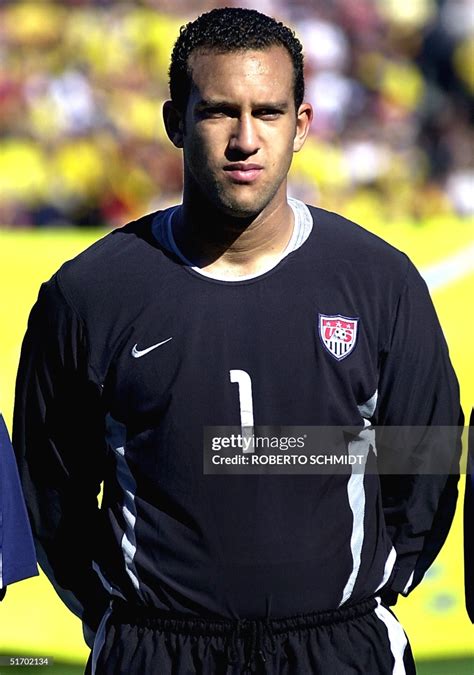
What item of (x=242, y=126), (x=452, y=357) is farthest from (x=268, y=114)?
(x=452, y=357)

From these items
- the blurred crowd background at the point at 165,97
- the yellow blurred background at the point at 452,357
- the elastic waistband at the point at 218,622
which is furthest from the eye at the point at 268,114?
the blurred crowd background at the point at 165,97

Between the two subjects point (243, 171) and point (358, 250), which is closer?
point (243, 171)

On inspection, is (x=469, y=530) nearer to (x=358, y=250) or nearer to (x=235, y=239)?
(x=358, y=250)

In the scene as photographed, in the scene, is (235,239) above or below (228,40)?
below

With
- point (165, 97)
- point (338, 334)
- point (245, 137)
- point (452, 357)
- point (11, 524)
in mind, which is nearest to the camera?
point (245, 137)

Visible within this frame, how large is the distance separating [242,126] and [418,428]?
2.29 ft

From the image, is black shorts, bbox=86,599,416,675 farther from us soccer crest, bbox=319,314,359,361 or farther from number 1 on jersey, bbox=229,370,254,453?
us soccer crest, bbox=319,314,359,361

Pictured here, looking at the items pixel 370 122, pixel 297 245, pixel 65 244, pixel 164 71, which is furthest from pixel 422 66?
pixel 297 245

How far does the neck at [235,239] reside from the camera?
2.33 metres

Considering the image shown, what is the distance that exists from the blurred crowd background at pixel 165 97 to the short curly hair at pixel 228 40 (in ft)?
15.7

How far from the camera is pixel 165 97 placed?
7.37 m

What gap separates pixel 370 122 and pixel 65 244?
3327 mm

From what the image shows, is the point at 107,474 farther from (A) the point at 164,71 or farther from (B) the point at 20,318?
(A) the point at 164,71

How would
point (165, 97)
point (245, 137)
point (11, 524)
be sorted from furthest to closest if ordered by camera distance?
point (165, 97) < point (11, 524) < point (245, 137)
